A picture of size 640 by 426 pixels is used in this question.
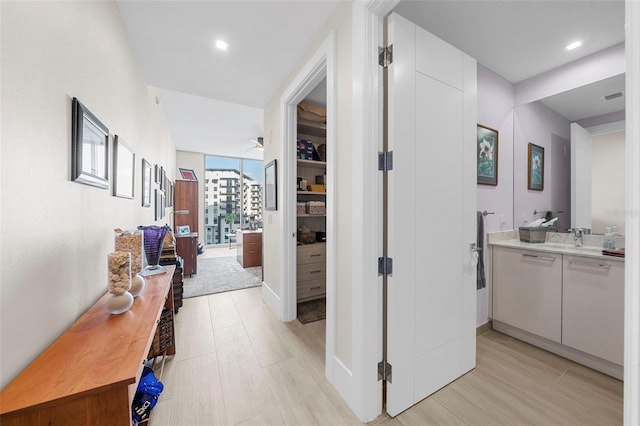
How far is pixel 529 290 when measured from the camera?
2.10 metres

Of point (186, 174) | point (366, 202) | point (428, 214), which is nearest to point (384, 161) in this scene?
point (366, 202)

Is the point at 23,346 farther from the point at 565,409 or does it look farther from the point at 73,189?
the point at 565,409

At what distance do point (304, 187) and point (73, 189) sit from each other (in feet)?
7.74

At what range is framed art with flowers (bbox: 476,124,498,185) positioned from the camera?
7.38ft

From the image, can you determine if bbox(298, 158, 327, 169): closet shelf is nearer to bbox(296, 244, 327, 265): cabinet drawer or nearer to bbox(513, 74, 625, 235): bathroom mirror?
bbox(296, 244, 327, 265): cabinet drawer

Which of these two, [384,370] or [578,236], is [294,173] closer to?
[384,370]

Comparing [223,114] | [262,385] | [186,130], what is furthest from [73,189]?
[186,130]

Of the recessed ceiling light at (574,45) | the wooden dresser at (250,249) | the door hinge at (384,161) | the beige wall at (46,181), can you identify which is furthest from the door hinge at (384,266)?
the wooden dresser at (250,249)

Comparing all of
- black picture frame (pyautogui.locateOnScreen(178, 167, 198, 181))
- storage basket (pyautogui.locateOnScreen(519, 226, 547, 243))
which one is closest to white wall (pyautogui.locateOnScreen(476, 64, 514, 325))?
storage basket (pyautogui.locateOnScreen(519, 226, 547, 243))

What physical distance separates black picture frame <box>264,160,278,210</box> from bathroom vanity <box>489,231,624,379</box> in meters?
2.36

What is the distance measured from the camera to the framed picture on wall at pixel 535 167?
2.43 metres

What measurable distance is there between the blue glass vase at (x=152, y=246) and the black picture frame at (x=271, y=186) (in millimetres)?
1192

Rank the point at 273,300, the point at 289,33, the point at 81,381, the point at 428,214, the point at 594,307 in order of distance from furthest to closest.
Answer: the point at 273,300, the point at 289,33, the point at 594,307, the point at 428,214, the point at 81,381

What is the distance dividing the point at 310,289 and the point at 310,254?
0.47 metres
